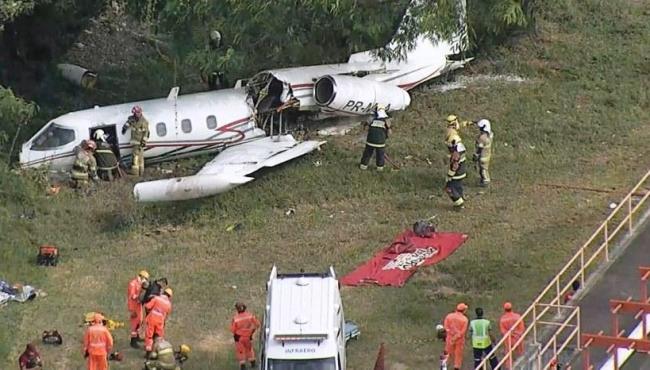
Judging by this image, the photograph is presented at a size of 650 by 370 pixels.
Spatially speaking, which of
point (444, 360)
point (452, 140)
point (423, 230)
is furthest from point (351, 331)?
point (452, 140)

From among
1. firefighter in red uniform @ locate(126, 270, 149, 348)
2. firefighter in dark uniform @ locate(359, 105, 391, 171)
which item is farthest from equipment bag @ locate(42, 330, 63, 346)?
firefighter in dark uniform @ locate(359, 105, 391, 171)

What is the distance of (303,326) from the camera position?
2105 cm

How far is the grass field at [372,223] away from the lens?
25.1 metres

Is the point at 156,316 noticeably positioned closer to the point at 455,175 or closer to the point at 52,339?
the point at 52,339

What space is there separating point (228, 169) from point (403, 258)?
5.02 meters

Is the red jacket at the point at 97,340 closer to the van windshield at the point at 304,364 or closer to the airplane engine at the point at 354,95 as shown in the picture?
the van windshield at the point at 304,364

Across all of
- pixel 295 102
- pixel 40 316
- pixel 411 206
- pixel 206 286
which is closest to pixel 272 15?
pixel 295 102

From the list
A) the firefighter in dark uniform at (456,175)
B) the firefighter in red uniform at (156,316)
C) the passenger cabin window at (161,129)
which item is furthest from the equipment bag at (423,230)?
the passenger cabin window at (161,129)

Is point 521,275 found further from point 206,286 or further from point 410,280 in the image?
point 206,286

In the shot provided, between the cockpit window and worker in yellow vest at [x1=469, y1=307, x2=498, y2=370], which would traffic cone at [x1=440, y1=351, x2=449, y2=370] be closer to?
worker in yellow vest at [x1=469, y1=307, x2=498, y2=370]

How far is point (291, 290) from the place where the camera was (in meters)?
21.7

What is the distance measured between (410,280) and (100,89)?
14.6m

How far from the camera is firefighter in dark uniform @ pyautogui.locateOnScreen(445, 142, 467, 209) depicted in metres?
28.9

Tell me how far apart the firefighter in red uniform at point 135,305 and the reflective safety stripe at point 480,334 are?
5.84 meters
